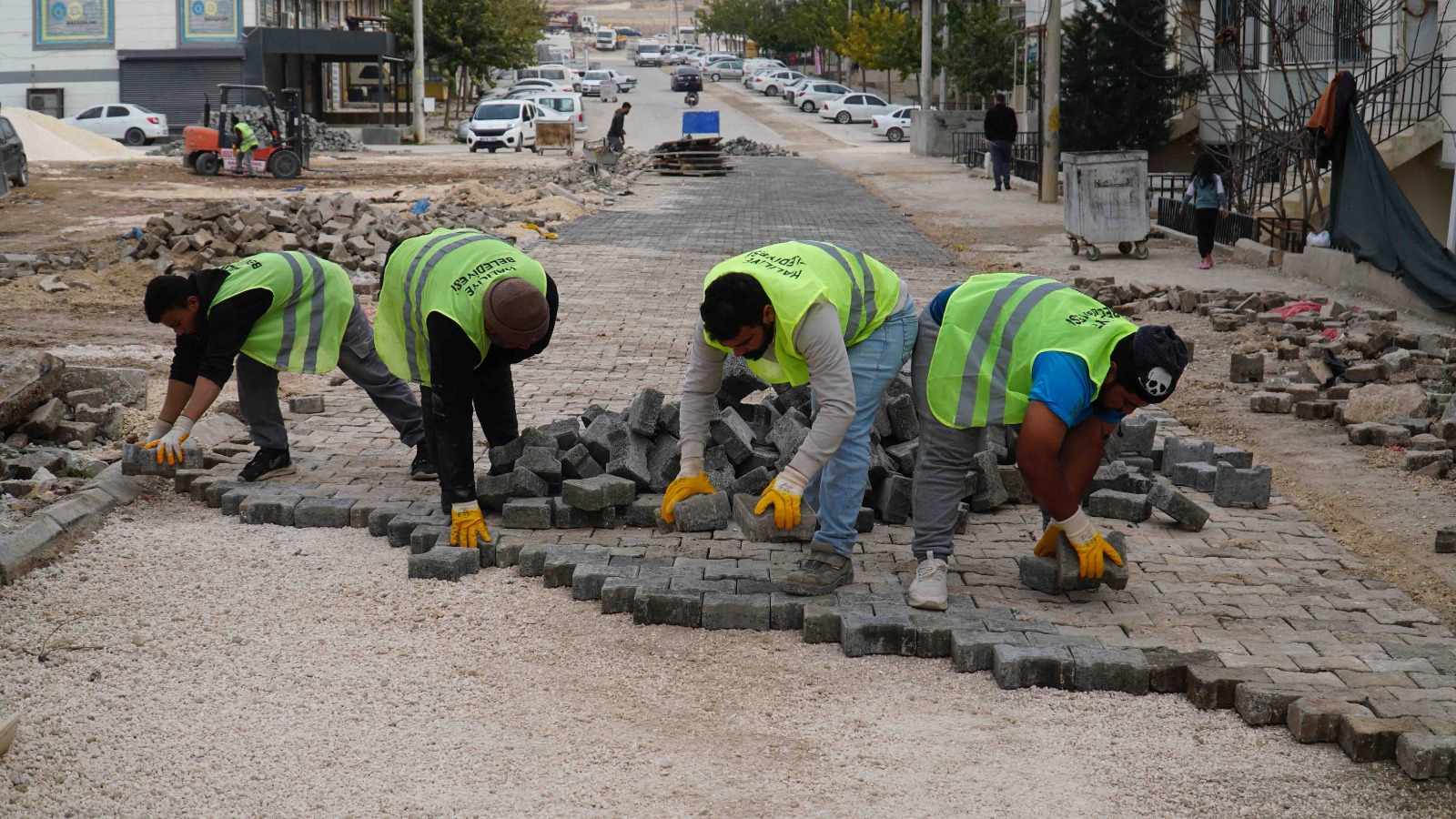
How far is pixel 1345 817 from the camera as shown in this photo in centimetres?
353

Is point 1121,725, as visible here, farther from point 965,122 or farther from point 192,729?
point 965,122

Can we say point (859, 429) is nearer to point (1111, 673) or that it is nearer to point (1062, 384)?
point (1062, 384)

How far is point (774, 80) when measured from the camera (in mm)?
64188

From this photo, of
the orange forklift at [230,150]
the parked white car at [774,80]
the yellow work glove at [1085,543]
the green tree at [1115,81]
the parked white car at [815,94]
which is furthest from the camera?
the parked white car at [774,80]

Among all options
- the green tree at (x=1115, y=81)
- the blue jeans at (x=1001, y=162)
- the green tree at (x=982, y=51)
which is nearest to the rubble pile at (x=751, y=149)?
the green tree at (x=982, y=51)

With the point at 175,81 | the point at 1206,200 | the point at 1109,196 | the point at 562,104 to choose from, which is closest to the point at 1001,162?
the point at 1109,196

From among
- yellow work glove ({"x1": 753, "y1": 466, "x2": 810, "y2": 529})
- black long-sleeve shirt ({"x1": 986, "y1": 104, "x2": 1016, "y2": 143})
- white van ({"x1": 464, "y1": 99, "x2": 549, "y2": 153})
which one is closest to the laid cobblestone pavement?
yellow work glove ({"x1": 753, "y1": 466, "x2": 810, "y2": 529})

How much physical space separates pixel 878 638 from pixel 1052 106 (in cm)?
1925

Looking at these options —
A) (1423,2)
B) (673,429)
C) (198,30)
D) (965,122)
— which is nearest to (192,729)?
(673,429)

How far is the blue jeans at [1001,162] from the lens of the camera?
25.8 m

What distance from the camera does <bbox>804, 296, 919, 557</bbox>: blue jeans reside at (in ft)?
15.9

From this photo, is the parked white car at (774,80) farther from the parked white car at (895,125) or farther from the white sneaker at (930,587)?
the white sneaker at (930,587)

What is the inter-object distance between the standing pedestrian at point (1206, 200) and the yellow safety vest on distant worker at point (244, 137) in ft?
64.9

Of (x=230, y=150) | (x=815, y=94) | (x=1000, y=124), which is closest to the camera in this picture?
(x=1000, y=124)
